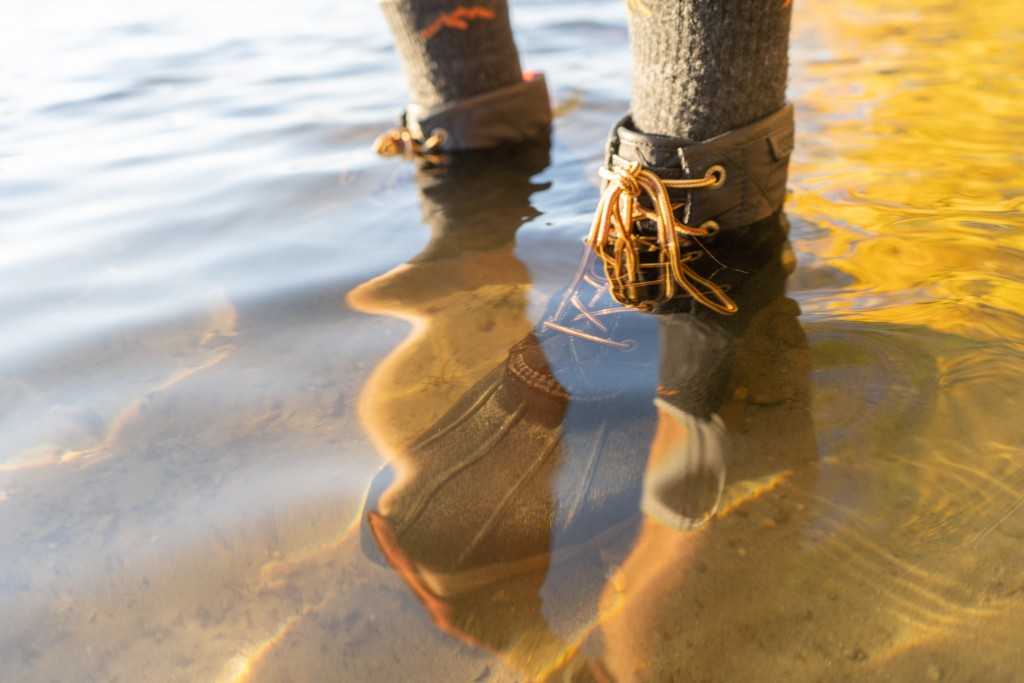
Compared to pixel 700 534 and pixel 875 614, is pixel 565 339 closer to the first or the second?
pixel 700 534

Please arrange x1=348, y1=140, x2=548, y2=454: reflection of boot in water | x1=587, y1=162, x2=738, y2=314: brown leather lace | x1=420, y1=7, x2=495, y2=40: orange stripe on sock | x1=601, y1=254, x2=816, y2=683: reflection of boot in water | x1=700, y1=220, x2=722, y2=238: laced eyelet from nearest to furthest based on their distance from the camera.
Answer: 1. x1=601, y1=254, x2=816, y2=683: reflection of boot in water
2. x1=348, y1=140, x2=548, y2=454: reflection of boot in water
3. x1=587, y1=162, x2=738, y2=314: brown leather lace
4. x1=700, y1=220, x2=722, y2=238: laced eyelet
5. x1=420, y1=7, x2=495, y2=40: orange stripe on sock

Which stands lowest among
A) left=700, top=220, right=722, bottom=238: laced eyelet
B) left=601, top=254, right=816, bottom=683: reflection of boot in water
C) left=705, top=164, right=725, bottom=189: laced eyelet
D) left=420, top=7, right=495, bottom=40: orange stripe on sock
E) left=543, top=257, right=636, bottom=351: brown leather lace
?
left=601, top=254, right=816, bottom=683: reflection of boot in water

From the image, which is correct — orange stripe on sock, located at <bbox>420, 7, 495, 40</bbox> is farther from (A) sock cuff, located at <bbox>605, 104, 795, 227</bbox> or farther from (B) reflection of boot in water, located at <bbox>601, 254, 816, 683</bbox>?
(B) reflection of boot in water, located at <bbox>601, 254, 816, 683</bbox>

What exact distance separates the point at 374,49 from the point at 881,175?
3.05m

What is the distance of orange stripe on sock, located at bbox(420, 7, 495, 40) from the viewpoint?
6.62 feet

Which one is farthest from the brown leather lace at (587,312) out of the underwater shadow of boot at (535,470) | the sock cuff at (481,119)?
the sock cuff at (481,119)

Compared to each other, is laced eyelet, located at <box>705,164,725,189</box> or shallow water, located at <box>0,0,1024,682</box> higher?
laced eyelet, located at <box>705,164,725,189</box>

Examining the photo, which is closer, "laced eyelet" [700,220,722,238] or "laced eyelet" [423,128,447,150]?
"laced eyelet" [700,220,722,238]

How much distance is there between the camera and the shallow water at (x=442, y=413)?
76cm

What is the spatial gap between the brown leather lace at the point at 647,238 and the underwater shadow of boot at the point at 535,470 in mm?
60

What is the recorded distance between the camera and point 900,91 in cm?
237

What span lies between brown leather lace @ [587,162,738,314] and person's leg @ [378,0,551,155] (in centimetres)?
93

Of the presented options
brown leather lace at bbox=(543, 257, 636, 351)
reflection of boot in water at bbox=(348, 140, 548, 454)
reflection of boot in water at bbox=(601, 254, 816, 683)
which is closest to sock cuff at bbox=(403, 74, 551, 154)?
reflection of boot in water at bbox=(348, 140, 548, 454)

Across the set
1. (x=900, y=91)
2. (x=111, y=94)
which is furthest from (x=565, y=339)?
(x=111, y=94)
